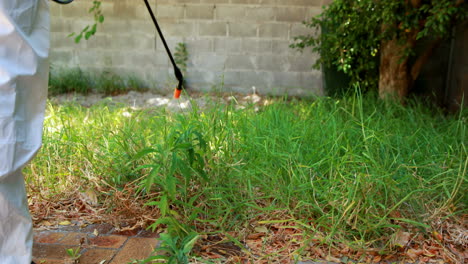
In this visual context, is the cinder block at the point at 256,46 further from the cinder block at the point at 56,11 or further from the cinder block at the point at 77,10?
the cinder block at the point at 56,11

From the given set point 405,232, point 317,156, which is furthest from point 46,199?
point 405,232

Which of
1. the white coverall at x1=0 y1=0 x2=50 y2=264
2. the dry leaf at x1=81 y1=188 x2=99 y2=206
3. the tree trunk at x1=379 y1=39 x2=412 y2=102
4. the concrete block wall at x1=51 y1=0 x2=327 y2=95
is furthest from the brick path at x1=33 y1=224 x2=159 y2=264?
the concrete block wall at x1=51 y1=0 x2=327 y2=95

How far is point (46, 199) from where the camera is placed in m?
1.96

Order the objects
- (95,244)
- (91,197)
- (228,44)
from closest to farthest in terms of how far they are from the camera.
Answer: (95,244) → (91,197) → (228,44)

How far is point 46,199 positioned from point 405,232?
1.58m

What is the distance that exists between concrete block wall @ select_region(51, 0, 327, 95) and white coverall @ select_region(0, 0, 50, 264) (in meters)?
3.83

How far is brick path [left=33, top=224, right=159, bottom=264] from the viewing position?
4.88 feet

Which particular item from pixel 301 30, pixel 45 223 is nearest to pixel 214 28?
pixel 301 30

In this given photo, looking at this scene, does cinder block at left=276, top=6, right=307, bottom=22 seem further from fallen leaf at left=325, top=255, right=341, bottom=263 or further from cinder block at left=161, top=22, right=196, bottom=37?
fallen leaf at left=325, top=255, right=341, bottom=263

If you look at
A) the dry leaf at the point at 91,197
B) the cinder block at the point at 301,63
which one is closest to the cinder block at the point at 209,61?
the cinder block at the point at 301,63

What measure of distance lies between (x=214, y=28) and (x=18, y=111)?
4141 millimetres

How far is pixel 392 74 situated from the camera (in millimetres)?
3906

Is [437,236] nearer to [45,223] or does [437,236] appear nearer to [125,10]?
[45,223]

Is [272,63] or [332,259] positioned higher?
[272,63]
